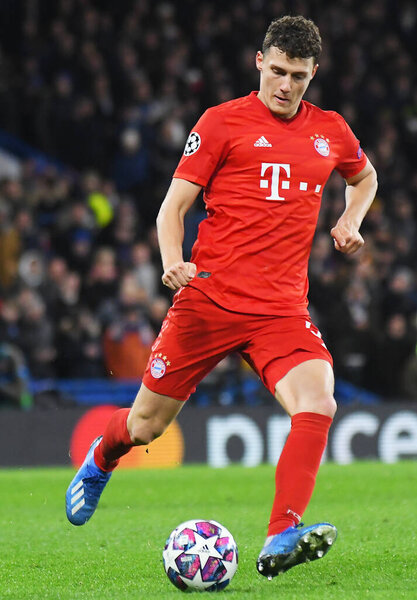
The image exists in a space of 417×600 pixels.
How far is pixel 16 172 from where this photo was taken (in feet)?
52.7

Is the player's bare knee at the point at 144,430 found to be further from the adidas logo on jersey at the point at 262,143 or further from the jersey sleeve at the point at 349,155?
the jersey sleeve at the point at 349,155

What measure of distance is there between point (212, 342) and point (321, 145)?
3.51 feet

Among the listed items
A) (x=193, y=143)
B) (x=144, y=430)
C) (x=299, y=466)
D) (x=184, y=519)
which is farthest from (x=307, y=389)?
(x=184, y=519)

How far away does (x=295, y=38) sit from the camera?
5.31 meters

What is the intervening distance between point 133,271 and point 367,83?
7.05 metres

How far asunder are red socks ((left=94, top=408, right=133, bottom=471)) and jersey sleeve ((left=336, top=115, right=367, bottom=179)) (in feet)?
5.40

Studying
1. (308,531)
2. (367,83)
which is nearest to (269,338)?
(308,531)

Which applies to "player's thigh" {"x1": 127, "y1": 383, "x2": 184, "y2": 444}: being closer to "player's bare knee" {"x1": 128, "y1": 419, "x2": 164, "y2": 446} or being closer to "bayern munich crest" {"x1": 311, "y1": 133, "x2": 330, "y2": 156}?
"player's bare knee" {"x1": 128, "y1": 419, "x2": 164, "y2": 446}

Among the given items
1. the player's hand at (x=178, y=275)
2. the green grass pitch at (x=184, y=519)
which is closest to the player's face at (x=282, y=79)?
the player's hand at (x=178, y=275)

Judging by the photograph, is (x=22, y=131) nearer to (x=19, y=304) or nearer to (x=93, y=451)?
(x=19, y=304)

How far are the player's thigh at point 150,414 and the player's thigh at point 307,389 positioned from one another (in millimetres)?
637

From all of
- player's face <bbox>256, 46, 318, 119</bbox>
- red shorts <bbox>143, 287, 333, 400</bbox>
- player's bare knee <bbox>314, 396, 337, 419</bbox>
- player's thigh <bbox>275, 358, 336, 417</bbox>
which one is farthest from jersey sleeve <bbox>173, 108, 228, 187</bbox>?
player's bare knee <bbox>314, 396, 337, 419</bbox>

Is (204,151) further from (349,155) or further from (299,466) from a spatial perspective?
(299,466)

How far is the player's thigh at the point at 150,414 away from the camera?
5.64m
